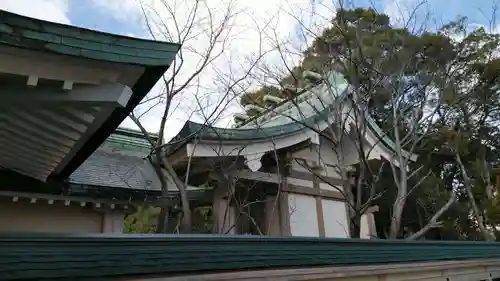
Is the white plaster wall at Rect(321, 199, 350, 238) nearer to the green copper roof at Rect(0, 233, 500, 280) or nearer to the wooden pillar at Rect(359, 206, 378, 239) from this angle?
the wooden pillar at Rect(359, 206, 378, 239)

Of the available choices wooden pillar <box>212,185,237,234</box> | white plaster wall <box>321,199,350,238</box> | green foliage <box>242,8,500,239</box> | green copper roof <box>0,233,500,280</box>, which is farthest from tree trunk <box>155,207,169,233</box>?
white plaster wall <box>321,199,350,238</box>

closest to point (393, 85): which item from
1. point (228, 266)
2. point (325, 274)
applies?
point (325, 274)

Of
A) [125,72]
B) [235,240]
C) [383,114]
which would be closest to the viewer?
[125,72]

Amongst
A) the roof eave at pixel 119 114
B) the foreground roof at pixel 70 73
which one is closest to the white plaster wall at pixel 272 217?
the roof eave at pixel 119 114

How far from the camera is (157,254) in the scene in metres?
2.53

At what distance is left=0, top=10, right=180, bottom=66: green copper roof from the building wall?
14.1 ft

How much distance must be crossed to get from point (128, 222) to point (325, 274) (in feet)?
27.6

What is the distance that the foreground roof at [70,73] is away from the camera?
2.49 m

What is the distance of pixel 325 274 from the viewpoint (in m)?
3.49

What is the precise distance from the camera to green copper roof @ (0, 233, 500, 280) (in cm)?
208

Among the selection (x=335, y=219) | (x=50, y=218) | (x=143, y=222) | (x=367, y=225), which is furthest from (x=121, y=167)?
(x=367, y=225)

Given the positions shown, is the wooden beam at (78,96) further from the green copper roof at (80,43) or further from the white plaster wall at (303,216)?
the white plaster wall at (303,216)

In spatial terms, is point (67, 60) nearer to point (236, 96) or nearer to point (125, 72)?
point (125, 72)

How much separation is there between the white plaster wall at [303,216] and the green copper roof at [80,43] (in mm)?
7257
